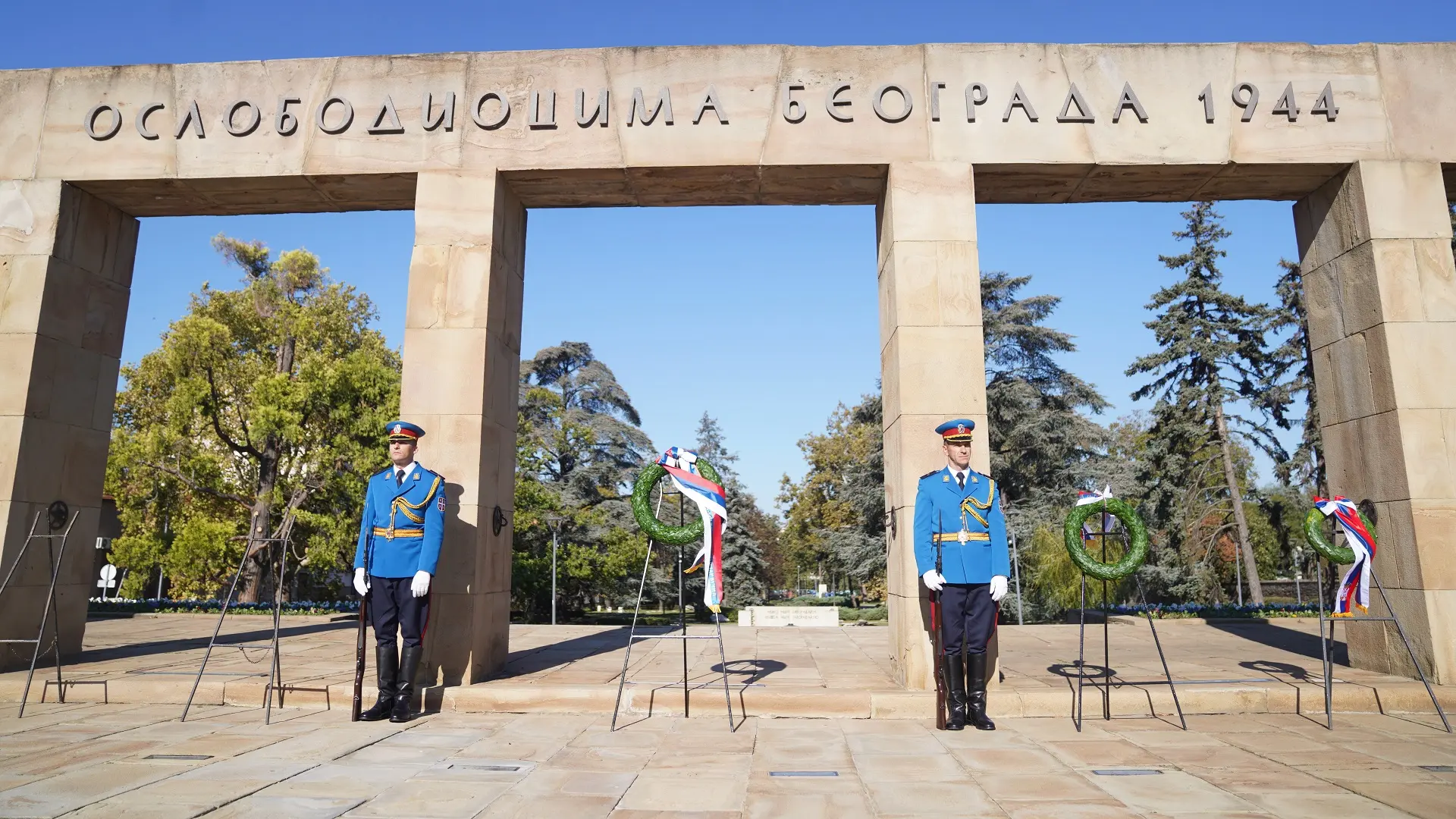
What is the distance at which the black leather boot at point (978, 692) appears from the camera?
590 centimetres

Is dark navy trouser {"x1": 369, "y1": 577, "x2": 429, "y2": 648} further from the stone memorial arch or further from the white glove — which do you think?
the white glove

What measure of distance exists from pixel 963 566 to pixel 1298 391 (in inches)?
949

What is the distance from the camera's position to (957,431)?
6.41 meters

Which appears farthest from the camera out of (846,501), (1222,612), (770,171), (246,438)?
(846,501)

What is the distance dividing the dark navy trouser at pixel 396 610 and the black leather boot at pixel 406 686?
7 centimetres

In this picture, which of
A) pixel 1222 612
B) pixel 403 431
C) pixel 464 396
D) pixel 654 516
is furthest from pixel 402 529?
pixel 1222 612

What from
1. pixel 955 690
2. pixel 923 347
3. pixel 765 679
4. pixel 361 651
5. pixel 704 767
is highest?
pixel 923 347

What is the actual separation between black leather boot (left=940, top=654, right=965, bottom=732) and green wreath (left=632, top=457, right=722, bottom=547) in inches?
81.7

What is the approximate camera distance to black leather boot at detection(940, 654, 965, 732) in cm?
588

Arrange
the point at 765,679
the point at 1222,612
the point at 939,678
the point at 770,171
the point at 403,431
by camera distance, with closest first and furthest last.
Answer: the point at 939,678 < the point at 403,431 < the point at 765,679 < the point at 770,171 < the point at 1222,612

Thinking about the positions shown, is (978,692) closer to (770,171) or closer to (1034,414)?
(770,171)

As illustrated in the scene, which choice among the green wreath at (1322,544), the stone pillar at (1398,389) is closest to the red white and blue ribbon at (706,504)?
the green wreath at (1322,544)

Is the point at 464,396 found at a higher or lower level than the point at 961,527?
higher

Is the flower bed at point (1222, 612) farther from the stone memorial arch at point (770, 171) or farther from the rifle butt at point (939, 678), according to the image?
the rifle butt at point (939, 678)
